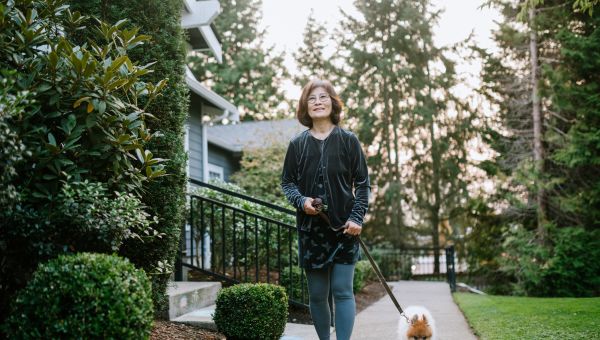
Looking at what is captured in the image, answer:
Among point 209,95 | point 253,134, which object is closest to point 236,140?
point 253,134

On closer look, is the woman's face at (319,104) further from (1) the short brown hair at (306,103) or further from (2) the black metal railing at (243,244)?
(2) the black metal railing at (243,244)

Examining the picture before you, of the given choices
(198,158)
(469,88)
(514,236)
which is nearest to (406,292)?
(514,236)

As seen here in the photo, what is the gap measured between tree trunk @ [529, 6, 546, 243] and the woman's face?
924 centimetres

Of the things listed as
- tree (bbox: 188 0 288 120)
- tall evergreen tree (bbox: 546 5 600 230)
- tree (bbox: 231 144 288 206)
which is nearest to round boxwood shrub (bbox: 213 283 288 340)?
tall evergreen tree (bbox: 546 5 600 230)

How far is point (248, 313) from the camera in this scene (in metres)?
4.02

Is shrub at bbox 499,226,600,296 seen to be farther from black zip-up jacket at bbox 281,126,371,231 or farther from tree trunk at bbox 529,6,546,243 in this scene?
black zip-up jacket at bbox 281,126,371,231

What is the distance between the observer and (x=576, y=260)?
35.1 ft

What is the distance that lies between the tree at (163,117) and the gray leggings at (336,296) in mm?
1219

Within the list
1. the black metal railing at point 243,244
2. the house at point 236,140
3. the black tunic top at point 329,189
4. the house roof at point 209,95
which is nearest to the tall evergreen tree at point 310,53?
the house at point 236,140

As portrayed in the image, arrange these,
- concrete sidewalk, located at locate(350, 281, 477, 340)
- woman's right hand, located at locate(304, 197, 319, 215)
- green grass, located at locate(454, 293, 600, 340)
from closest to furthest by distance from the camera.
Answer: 1. woman's right hand, located at locate(304, 197, 319, 215)
2. green grass, located at locate(454, 293, 600, 340)
3. concrete sidewalk, located at locate(350, 281, 477, 340)

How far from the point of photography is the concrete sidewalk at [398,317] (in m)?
5.23

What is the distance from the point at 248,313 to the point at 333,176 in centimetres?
138

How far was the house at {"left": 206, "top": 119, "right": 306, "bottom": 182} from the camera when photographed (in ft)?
47.7

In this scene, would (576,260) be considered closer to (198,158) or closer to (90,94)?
(198,158)
